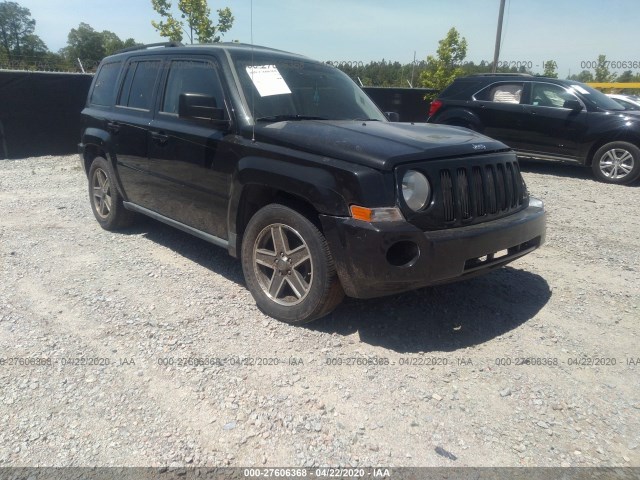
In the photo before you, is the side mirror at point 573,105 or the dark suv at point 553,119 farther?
the side mirror at point 573,105

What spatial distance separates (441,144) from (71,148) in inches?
415

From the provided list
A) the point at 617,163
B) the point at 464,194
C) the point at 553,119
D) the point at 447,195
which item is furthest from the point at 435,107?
the point at 447,195

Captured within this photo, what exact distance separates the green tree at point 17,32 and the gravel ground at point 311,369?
63266mm

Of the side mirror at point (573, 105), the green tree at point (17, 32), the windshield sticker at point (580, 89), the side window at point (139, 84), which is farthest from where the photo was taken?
the green tree at point (17, 32)

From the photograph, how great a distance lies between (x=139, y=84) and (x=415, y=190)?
3291 mm

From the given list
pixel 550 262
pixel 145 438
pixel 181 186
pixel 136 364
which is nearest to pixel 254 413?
pixel 145 438

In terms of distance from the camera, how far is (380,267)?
10.0 ft

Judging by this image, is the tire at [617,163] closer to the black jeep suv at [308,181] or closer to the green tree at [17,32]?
the black jeep suv at [308,181]

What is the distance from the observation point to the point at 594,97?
9336mm

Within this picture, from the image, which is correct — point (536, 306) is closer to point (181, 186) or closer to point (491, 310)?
point (491, 310)

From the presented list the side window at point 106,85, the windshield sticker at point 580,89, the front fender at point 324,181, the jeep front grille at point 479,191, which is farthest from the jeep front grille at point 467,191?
the windshield sticker at point 580,89

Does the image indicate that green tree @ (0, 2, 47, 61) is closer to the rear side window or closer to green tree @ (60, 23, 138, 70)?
green tree @ (60, 23, 138, 70)

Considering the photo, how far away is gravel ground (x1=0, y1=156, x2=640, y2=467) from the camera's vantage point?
251 centimetres

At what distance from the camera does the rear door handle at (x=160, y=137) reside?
Result: 4516mm
